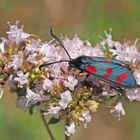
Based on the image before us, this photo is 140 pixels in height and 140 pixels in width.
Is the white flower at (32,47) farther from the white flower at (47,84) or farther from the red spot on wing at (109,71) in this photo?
the red spot on wing at (109,71)

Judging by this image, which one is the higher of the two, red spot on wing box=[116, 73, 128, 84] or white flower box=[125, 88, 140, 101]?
red spot on wing box=[116, 73, 128, 84]

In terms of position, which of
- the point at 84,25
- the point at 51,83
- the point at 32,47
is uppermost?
the point at 84,25

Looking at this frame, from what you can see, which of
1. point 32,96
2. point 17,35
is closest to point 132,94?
point 32,96

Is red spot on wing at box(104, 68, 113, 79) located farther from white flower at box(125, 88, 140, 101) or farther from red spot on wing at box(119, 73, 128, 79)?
white flower at box(125, 88, 140, 101)

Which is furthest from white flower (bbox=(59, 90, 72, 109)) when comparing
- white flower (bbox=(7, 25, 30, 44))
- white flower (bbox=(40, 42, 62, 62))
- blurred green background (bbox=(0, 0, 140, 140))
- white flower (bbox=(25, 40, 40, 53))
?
blurred green background (bbox=(0, 0, 140, 140))

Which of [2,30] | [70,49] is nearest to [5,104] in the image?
[2,30]

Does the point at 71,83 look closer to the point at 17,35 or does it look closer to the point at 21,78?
the point at 21,78
